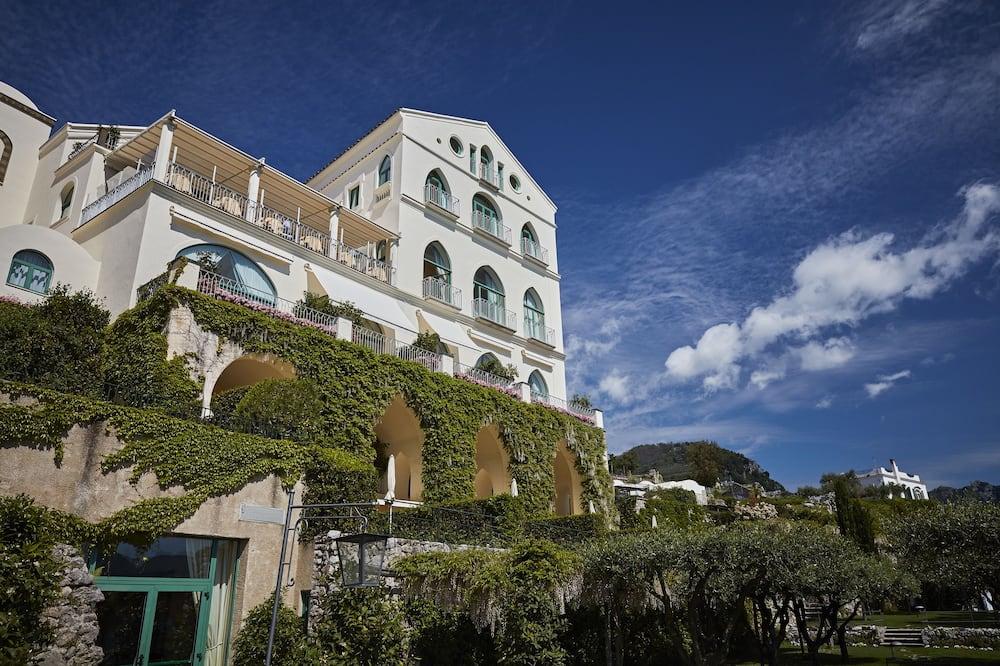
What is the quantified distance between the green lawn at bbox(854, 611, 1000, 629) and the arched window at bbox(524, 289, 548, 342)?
1756 centimetres

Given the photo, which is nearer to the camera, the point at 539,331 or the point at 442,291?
the point at 442,291

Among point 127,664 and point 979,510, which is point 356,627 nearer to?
point 127,664

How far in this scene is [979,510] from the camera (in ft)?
51.0

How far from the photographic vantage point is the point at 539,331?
29219mm

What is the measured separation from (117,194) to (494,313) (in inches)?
548

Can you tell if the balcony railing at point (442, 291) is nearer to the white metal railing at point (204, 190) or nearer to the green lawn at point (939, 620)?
the white metal railing at point (204, 190)

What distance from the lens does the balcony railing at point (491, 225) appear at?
2769 centimetres

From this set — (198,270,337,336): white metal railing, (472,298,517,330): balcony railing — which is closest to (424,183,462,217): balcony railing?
(472,298,517,330): balcony railing

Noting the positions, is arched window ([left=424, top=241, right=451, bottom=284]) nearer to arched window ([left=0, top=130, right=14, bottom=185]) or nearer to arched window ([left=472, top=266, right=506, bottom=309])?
arched window ([left=472, top=266, right=506, bottom=309])

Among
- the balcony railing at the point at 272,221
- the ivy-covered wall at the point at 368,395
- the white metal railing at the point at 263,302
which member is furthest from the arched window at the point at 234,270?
the ivy-covered wall at the point at 368,395

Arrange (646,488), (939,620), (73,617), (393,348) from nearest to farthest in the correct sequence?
(73,617), (393,348), (939,620), (646,488)

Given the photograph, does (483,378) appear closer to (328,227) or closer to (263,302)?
(328,227)

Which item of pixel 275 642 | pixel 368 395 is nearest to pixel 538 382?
pixel 368 395

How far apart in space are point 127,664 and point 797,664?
17.3 meters
